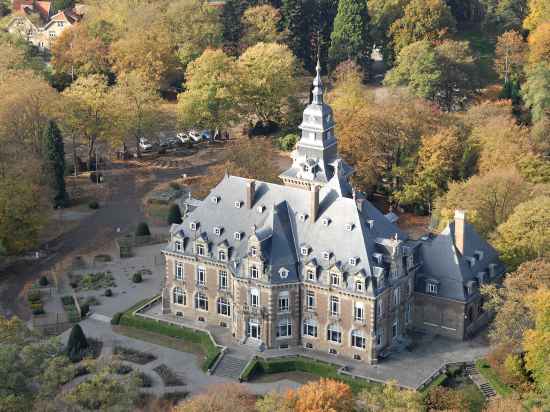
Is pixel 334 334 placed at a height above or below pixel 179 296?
below

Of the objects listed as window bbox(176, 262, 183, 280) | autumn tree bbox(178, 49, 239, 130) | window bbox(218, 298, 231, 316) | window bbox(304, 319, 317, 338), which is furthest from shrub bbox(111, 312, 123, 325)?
autumn tree bbox(178, 49, 239, 130)

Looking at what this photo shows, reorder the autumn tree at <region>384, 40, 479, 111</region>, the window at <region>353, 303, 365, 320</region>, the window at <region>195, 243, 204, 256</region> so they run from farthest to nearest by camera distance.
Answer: the autumn tree at <region>384, 40, 479, 111</region>, the window at <region>195, 243, 204, 256</region>, the window at <region>353, 303, 365, 320</region>

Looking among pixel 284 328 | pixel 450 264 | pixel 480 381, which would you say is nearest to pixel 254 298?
pixel 284 328

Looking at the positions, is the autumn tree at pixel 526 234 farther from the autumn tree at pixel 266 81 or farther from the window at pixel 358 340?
the autumn tree at pixel 266 81

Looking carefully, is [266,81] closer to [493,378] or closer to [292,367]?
[292,367]

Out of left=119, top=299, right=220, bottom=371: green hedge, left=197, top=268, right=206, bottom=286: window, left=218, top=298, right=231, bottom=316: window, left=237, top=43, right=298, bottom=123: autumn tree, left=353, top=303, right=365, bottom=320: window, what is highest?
left=237, top=43, right=298, bottom=123: autumn tree

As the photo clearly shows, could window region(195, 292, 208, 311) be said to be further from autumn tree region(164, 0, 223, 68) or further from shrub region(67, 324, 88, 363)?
autumn tree region(164, 0, 223, 68)

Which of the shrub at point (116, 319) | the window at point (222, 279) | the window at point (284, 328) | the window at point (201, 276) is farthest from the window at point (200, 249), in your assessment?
the shrub at point (116, 319)
